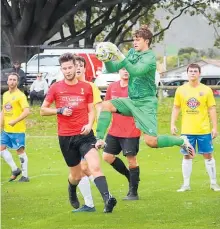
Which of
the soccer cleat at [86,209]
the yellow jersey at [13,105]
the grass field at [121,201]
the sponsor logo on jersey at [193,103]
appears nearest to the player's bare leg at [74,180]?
the grass field at [121,201]

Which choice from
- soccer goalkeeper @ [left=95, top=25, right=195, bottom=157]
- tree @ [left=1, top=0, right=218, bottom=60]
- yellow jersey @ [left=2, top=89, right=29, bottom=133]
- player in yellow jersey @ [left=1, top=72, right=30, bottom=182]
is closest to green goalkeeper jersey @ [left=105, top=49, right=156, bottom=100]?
soccer goalkeeper @ [left=95, top=25, right=195, bottom=157]

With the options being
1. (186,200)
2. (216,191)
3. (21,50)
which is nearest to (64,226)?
(186,200)

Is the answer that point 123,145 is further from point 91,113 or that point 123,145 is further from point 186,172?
point 91,113

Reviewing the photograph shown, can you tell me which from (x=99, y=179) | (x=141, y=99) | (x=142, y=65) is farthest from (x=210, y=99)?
(x=99, y=179)

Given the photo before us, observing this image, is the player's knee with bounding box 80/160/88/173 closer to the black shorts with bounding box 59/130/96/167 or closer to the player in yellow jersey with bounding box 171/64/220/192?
the black shorts with bounding box 59/130/96/167

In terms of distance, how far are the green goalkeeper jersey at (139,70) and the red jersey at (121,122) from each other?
103 cm

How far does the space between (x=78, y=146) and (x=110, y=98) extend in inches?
78.6

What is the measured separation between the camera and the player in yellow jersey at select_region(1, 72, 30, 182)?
49.0 feet

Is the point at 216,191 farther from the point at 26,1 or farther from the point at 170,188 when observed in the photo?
the point at 26,1

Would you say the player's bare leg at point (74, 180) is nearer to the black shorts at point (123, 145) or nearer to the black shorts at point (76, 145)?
the black shorts at point (76, 145)

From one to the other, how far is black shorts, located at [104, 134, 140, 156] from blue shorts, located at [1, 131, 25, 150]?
2.79m

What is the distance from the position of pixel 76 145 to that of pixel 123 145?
6.13 ft

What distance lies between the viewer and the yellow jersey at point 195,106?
1309 cm

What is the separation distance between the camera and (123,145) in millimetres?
12695
